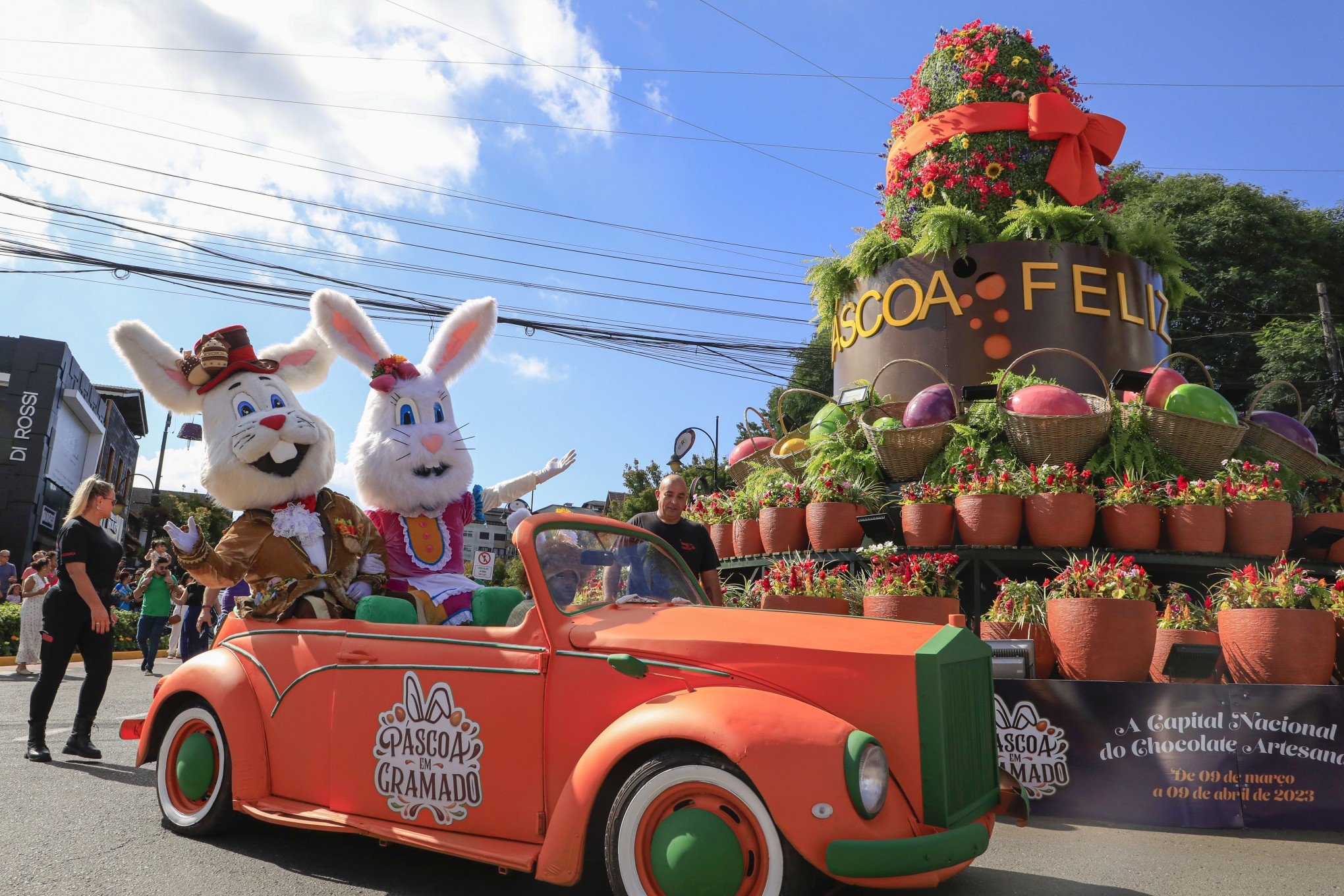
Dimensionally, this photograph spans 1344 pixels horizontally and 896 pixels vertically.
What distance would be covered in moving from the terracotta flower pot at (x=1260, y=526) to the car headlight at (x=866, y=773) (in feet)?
17.4

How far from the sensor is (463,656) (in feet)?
12.5

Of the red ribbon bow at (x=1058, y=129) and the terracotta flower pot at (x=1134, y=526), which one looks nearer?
the terracotta flower pot at (x=1134, y=526)

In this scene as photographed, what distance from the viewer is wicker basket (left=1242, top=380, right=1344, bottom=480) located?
8.34 meters

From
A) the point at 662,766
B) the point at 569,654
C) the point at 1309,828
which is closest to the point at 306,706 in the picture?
the point at 569,654

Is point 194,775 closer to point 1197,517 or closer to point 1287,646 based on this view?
point 1287,646

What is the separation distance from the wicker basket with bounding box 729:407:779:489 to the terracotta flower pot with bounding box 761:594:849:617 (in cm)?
310

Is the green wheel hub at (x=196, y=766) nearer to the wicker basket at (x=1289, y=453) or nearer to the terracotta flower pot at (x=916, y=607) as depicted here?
the terracotta flower pot at (x=916, y=607)

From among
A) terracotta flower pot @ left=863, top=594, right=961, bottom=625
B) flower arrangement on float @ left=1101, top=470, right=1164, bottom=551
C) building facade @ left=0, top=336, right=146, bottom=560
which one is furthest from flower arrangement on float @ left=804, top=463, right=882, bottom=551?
building facade @ left=0, top=336, right=146, bottom=560

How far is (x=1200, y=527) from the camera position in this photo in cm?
693

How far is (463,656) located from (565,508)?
0.84 meters

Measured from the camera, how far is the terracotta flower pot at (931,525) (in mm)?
7273

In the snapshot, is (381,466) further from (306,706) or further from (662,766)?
(662,766)

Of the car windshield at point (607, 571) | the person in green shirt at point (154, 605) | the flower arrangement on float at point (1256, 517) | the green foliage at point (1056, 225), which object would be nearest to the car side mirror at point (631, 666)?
the car windshield at point (607, 571)

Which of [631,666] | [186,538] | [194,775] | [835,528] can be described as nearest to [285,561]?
[186,538]
